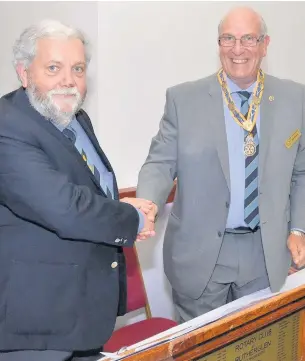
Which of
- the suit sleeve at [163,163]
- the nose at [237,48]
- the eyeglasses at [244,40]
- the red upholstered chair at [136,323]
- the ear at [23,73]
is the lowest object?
the red upholstered chair at [136,323]

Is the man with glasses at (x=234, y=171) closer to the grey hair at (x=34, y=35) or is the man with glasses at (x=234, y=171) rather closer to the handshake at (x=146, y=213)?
the handshake at (x=146, y=213)

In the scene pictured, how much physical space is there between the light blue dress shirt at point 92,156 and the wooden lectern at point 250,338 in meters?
0.61

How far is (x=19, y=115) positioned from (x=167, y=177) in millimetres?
788

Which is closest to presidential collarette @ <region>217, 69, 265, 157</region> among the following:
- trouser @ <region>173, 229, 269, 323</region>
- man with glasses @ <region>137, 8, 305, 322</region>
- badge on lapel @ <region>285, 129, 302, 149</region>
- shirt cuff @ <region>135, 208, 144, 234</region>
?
man with glasses @ <region>137, 8, 305, 322</region>

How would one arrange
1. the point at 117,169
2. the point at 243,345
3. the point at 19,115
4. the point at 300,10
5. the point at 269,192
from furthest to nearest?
the point at 300,10 → the point at 117,169 → the point at 269,192 → the point at 19,115 → the point at 243,345

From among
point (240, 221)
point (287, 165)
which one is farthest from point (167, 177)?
point (287, 165)

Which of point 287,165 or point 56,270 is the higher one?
point 287,165

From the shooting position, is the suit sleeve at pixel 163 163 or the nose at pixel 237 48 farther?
the suit sleeve at pixel 163 163

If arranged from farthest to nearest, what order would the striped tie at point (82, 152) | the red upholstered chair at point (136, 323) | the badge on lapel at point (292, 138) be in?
the red upholstered chair at point (136, 323) → the badge on lapel at point (292, 138) → the striped tie at point (82, 152)

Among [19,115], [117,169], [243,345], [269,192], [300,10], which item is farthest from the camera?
[300,10]

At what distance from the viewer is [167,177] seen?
2.34 metres

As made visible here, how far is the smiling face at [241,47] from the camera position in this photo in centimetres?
217

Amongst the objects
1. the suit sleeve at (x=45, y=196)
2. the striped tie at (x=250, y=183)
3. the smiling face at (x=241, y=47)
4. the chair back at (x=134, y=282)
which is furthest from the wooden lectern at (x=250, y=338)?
the chair back at (x=134, y=282)

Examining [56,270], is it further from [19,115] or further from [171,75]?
[171,75]
